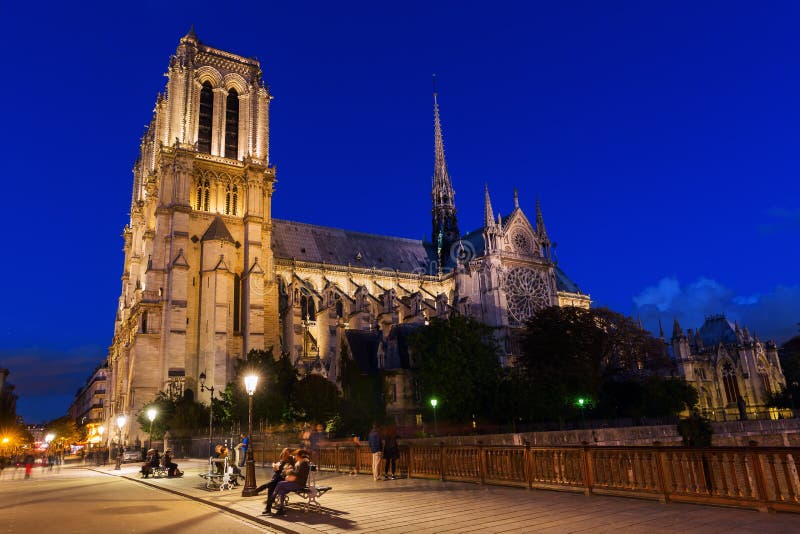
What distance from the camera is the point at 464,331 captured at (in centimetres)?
3744

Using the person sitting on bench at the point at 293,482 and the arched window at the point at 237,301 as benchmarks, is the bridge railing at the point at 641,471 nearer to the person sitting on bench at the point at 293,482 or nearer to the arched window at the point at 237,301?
the person sitting on bench at the point at 293,482

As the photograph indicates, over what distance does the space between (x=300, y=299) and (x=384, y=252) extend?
20.7m

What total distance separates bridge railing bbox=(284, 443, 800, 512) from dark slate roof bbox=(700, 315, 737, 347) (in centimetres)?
6091

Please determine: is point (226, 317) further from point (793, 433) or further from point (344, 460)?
point (793, 433)

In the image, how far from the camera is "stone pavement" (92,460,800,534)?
7.42m

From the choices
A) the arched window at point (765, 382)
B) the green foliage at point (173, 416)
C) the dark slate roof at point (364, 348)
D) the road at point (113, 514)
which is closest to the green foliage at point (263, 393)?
the green foliage at point (173, 416)

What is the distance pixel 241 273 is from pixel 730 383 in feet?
170

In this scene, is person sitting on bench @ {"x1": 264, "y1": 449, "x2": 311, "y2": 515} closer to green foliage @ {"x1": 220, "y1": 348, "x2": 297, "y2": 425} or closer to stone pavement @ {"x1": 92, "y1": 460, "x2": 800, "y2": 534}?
stone pavement @ {"x1": 92, "y1": 460, "x2": 800, "y2": 534}

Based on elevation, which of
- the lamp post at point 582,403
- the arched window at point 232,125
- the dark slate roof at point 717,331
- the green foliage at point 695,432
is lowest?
the green foliage at point 695,432

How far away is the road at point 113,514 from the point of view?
9133mm

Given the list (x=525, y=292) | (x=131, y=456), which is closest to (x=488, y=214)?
(x=525, y=292)

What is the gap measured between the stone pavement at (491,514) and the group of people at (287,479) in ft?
1.01

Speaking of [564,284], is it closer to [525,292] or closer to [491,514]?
[525,292]

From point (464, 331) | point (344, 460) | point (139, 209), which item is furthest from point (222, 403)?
point (139, 209)
